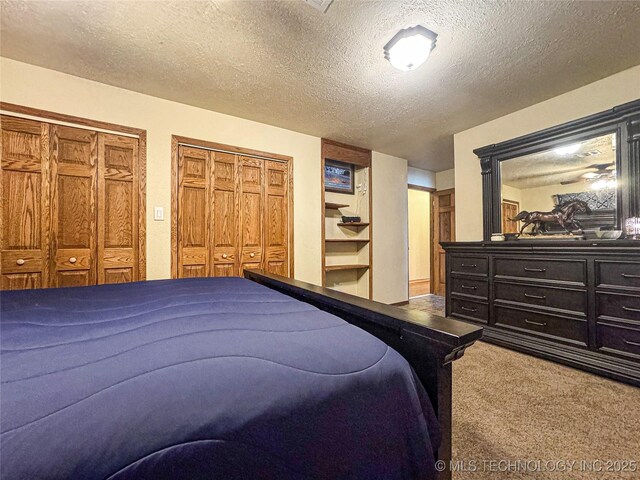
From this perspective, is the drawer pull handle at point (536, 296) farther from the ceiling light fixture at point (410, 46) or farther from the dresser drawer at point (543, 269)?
the ceiling light fixture at point (410, 46)

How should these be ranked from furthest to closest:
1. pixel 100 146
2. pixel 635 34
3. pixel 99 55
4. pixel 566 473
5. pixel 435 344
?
pixel 100 146 → pixel 99 55 → pixel 635 34 → pixel 566 473 → pixel 435 344

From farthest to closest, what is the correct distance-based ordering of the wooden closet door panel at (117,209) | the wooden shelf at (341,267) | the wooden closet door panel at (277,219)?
the wooden shelf at (341,267) < the wooden closet door panel at (277,219) < the wooden closet door panel at (117,209)

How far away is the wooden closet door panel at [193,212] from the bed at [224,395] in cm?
185

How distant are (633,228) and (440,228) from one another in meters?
3.14

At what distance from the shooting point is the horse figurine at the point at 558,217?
2.53 m

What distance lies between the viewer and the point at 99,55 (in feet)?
6.80

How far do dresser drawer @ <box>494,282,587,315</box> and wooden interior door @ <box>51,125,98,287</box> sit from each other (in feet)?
12.3

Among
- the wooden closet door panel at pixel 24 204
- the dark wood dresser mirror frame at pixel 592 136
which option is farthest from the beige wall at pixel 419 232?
the wooden closet door panel at pixel 24 204

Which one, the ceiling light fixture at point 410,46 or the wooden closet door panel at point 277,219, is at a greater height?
the ceiling light fixture at point 410,46

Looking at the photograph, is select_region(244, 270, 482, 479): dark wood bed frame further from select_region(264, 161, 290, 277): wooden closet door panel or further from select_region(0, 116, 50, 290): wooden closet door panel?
select_region(0, 116, 50, 290): wooden closet door panel

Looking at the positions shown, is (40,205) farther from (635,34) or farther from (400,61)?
(635,34)

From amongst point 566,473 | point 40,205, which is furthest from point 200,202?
point 566,473

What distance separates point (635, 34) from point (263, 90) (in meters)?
2.71

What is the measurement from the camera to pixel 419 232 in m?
Result: 7.15
